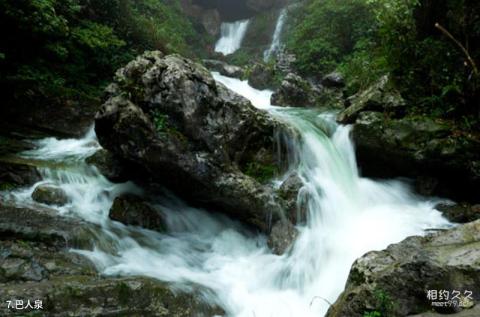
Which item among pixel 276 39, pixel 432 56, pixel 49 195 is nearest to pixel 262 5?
pixel 276 39

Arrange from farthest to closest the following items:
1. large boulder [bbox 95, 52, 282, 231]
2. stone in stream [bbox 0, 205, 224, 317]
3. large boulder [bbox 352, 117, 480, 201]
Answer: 1. large boulder [bbox 352, 117, 480, 201]
2. large boulder [bbox 95, 52, 282, 231]
3. stone in stream [bbox 0, 205, 224, 317]

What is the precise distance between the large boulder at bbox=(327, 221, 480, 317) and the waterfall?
21118mm

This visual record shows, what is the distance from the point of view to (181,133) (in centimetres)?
644

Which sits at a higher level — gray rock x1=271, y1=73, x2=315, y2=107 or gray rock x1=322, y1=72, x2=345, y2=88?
gray rock x1=322, y1=72, x2=345, y2=88

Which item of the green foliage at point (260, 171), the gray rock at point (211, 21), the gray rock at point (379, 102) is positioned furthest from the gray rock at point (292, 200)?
the gray rock at point (211, 21)

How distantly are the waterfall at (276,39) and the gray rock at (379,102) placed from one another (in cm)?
1555

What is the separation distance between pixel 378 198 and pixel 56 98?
8061mm

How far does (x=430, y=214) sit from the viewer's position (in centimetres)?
758

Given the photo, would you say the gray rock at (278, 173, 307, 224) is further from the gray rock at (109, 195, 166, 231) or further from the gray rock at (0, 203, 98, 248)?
the gray rock at (0, 203, 98, 248)

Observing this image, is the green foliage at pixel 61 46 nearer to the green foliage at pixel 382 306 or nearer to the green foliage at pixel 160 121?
the green foliage at pixel 160 121

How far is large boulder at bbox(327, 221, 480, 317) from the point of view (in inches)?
143

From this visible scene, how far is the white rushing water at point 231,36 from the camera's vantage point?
93.1 feet

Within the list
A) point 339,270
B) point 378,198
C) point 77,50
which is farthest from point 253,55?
point 339,270

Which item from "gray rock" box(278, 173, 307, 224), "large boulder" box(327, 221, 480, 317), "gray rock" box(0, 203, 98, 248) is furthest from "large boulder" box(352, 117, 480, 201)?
"gray rock" box(0, 203, 98, 248)
